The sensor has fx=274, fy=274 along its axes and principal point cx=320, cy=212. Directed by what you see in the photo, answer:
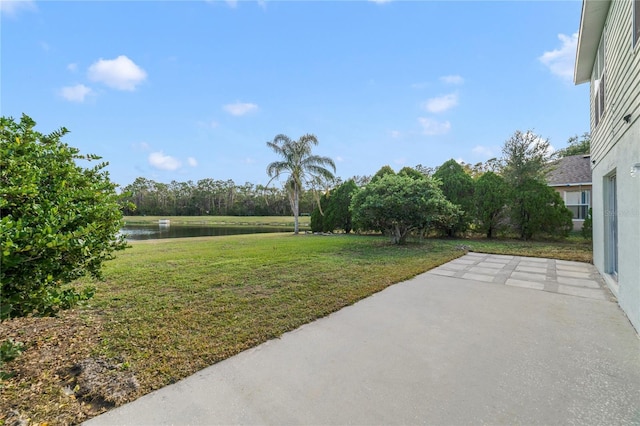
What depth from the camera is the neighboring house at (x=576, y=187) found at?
12.7m

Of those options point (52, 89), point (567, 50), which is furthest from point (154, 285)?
point (567, 50)

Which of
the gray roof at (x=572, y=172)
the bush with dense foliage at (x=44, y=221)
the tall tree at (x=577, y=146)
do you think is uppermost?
the tall tree at (x=577, y=146)

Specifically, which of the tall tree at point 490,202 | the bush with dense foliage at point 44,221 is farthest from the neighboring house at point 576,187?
the bush with dense foliage at point 44,221

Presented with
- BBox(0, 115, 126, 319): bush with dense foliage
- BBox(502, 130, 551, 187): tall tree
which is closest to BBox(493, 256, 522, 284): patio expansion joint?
BBox(0, 115, 126, 319): bush with dense foliage

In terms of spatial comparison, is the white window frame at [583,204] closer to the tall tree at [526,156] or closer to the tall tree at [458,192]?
the tall tree at [526,156]

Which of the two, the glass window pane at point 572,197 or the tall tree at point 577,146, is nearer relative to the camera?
the glass window pane at point 572,197

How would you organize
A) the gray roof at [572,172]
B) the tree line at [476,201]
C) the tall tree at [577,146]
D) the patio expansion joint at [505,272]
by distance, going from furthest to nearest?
the tall tree at [577,146], the gray roof at [572,172], the tree line at [476,201], the patio expansion joint at [505,272]

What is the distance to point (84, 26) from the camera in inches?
229

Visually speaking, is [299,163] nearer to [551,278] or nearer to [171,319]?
[551,278]

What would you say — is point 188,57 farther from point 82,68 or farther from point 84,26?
point 84,26

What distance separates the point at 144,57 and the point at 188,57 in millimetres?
1317

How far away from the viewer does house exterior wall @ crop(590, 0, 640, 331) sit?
292 centimetres

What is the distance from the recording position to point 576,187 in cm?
1309

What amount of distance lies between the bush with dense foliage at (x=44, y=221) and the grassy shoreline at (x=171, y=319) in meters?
0.51
